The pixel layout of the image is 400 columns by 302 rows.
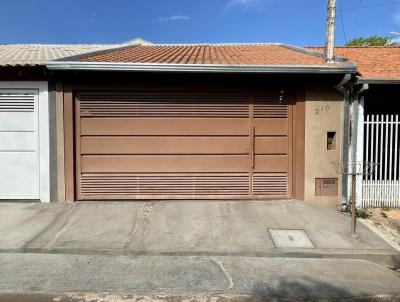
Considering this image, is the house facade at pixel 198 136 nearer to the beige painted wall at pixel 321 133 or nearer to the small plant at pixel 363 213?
the beige painted wall at pixel 321 133

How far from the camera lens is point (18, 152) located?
698 cm

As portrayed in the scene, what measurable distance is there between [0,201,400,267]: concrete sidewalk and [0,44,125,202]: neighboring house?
Answer: 1.17ft

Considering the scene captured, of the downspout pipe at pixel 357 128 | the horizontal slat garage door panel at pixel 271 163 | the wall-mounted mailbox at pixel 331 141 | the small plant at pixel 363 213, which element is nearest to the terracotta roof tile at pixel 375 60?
the downspout pipe at pixel 357 128

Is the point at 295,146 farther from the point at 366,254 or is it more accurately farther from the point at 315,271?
the point at 315,271

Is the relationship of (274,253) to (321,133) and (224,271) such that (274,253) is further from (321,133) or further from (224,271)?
(321,133)

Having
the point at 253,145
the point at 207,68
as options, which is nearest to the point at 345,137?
the point at 253,145

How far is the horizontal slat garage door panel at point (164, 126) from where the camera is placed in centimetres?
697

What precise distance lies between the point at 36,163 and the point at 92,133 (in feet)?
4.08

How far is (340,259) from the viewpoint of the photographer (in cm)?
471

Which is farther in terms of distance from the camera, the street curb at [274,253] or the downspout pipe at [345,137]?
the downspout pipe at [345,137]

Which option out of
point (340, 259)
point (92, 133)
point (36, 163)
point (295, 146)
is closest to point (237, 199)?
point (295, 146)

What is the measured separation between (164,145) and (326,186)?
3296 mm

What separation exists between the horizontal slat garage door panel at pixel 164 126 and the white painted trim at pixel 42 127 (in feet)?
2.33

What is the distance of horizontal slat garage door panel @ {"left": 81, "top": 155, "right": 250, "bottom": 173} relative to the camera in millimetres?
7008
